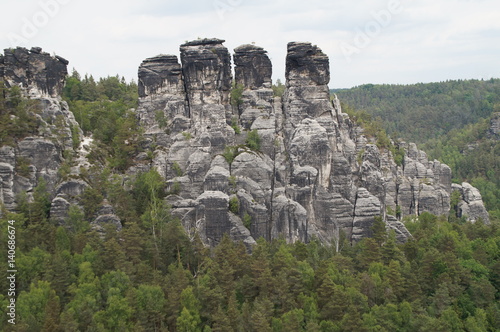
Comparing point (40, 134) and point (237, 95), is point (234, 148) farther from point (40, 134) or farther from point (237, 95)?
point (40, 134)

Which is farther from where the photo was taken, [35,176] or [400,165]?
[400,165]

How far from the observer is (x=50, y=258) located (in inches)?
1400

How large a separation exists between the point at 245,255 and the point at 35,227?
1672cm

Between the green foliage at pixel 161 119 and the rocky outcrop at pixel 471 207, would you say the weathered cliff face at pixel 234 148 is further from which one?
the rocky outcrop at pixel 471 207

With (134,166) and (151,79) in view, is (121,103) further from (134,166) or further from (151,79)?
(134,166)

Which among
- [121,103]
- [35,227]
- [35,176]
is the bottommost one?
[35,227]

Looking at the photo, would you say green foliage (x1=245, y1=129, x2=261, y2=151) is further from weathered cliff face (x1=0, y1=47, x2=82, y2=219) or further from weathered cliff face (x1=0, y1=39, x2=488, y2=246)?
weathered cliff face (x1=0, y1=47, x2=82, y2=219)

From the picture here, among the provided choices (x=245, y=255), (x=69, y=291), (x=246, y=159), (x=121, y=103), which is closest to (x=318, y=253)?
(x=245, y=255)

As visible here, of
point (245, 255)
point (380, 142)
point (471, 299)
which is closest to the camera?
point (471, 299)

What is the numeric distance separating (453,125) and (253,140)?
403 feet

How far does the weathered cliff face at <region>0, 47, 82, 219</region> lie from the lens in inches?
1673

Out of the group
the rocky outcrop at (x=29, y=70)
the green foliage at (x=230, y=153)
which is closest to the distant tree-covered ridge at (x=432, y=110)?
the green foliage at (x=230, y=153)

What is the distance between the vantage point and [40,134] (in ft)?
150

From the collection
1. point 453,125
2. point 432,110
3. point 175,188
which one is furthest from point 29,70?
point 432,110
